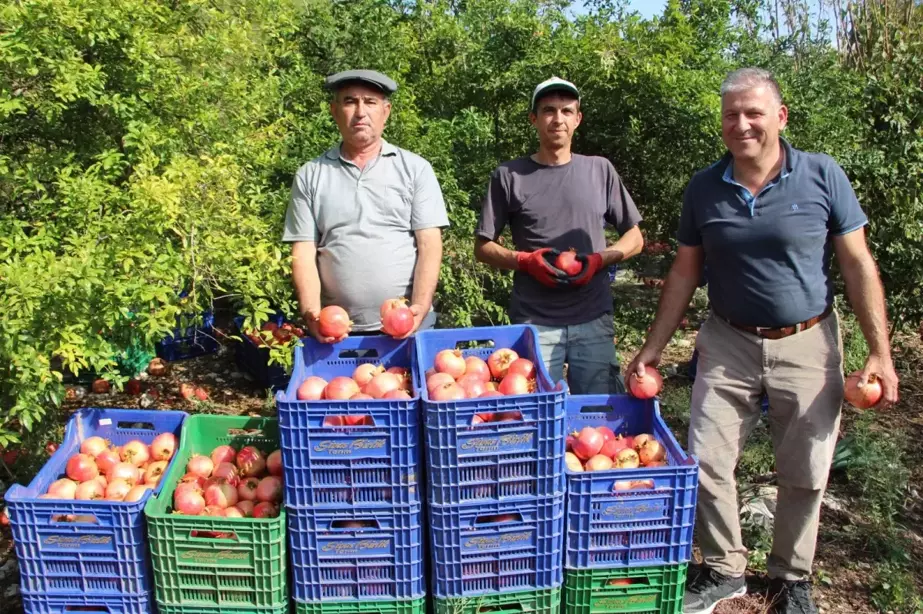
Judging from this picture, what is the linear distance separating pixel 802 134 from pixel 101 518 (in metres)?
5.34

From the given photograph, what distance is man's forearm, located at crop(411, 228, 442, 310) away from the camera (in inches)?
141

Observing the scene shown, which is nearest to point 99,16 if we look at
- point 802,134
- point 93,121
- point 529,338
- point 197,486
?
point 93,121

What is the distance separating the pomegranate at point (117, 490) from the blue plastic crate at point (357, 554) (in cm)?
74

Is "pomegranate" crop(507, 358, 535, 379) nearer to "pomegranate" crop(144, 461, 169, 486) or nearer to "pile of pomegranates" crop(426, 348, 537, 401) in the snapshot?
"pile of pomegranates" crop(426, 348, 537, 401)

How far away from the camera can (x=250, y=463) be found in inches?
127

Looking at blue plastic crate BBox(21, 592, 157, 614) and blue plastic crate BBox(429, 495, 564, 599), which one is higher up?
blue plastic crate BBox(429, 495, 564, 599)

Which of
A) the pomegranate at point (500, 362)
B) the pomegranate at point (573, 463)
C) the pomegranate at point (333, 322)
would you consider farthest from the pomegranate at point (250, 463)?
the pomegranate at point (573, 463)

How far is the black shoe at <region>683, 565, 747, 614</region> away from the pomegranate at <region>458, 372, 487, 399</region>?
4.29ft

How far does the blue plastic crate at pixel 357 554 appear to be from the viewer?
2.79 metres

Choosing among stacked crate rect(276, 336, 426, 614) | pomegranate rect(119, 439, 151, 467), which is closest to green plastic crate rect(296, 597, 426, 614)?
stacked crate rect(276, 336, 426, 614)

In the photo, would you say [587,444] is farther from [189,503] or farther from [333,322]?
[189,503]

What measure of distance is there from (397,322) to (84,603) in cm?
159

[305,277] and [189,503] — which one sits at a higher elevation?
[305,277]

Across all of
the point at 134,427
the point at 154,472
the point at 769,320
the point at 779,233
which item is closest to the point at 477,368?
the point at 769,320
